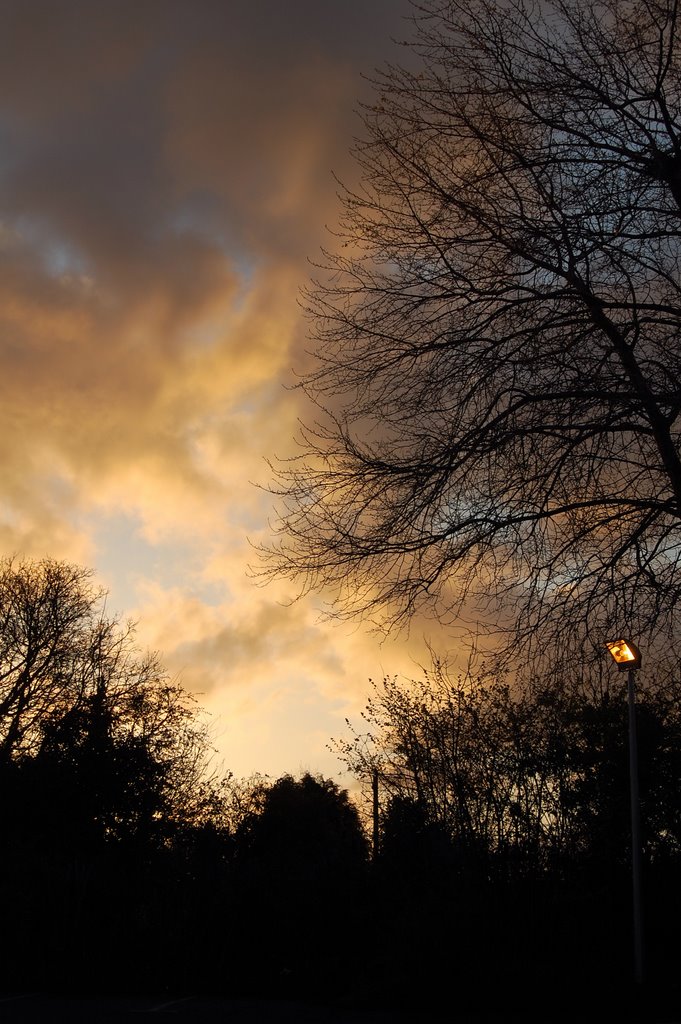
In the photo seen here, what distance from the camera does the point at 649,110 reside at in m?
8.59

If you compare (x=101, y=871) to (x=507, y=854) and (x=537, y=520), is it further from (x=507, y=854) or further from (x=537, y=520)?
(x=537, y=520)

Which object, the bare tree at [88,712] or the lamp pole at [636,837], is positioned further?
the bare tree at [88,712]

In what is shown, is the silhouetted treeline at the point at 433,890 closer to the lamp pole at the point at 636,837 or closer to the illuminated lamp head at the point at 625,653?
the lamp pole at the point at 636,837

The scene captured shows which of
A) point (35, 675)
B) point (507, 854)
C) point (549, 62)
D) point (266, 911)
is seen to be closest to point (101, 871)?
point (266, 911)

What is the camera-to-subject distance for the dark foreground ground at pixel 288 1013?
9.28 meters

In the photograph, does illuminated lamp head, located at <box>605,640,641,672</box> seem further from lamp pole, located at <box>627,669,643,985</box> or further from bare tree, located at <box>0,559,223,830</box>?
bare tree, located at <box>0,559,223,830</box>

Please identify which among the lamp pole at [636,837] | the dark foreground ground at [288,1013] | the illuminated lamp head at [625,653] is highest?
the illuminated lamp head at [625,653]

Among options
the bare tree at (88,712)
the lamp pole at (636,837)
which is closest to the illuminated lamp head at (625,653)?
the lamp pole at (636,837)

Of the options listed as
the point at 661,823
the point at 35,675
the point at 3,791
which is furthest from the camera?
the point at 35,675

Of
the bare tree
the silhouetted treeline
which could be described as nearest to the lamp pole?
the silhouetted treeline

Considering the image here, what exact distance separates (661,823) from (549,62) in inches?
371

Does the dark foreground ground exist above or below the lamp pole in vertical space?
below

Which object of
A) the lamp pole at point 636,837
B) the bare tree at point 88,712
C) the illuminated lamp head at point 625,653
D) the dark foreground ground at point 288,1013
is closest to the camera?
the illuminated lamp head at point 625,653

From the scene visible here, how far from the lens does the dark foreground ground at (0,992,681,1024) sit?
9.28 meters
